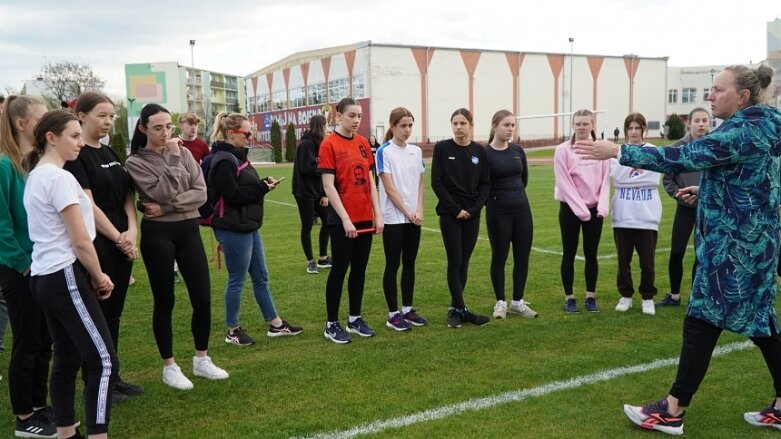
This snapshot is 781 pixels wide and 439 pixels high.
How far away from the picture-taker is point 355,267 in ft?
19.4

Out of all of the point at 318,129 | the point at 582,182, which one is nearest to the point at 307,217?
the point at 318,129

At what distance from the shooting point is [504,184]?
21.4 ft

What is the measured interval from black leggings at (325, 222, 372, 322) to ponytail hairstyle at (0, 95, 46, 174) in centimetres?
256

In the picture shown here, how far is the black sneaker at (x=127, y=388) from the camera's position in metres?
4.66

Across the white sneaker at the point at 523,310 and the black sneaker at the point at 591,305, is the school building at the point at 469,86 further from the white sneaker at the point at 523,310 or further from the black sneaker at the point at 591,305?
the white sneaker at the point at 523,310

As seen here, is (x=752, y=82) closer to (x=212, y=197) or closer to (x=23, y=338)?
(x=212, y=197)

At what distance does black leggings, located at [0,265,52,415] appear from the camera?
3.96 meters

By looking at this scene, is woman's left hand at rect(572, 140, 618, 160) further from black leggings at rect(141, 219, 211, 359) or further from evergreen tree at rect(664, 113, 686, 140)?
evergreen tree at rect(664, 113, 686, 140)

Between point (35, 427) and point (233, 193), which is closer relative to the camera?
point (35, 427)

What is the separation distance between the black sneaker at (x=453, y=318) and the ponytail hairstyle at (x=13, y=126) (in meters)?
3.99

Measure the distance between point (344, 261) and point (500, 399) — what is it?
2024 millimetres

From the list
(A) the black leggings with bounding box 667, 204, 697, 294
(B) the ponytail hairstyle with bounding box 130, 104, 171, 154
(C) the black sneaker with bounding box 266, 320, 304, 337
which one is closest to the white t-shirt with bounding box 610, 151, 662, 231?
(A) the black leggings with bounding box 667, 204, 697, 294

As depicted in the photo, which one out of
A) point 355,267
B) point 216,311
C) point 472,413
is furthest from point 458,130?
point 216,311

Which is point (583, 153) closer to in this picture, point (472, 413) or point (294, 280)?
point (472, 413)
